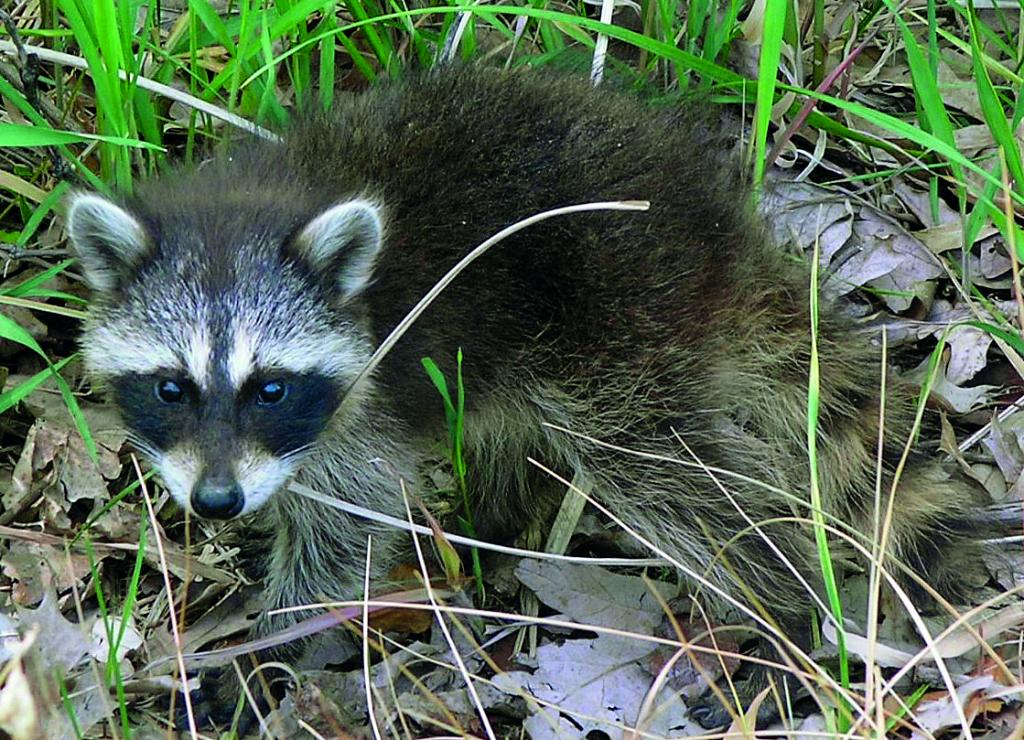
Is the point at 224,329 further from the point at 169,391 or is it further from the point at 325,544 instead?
the point at 325,544

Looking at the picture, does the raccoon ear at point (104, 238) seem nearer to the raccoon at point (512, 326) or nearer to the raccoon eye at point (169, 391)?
the raccoon at point (512, 326)

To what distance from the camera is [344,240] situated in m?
3.21

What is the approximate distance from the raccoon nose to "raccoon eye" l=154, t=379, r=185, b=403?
268 mm

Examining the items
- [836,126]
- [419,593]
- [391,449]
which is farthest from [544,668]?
[836,126]

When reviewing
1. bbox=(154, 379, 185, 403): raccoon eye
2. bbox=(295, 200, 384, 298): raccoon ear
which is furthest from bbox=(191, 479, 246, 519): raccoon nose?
bbox=(295, 200, 384, 298): raccoon ear

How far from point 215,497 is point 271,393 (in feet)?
1.08

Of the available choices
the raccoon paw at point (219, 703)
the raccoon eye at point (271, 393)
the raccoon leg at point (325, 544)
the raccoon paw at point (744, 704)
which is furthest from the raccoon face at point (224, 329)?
the raccoon paw at point (744, 704)

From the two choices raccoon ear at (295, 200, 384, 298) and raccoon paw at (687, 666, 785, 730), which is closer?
raccoon ear at (295, 200, 384, 298)

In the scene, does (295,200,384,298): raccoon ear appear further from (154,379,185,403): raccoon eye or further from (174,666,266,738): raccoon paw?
(174,666,266,738): raccoon paw

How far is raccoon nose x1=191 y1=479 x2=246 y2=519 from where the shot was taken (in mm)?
2979

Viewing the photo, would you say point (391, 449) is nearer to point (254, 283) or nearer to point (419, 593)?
point (419, 593)

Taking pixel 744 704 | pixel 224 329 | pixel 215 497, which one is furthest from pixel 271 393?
pixel 744 704

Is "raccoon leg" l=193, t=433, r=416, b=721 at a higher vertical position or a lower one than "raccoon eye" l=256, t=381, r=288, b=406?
lower

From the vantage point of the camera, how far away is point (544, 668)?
12.3 feet
